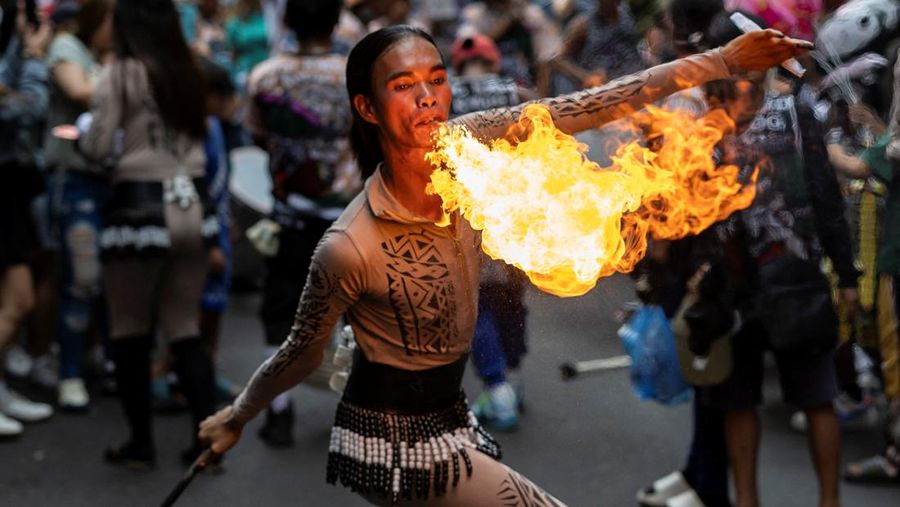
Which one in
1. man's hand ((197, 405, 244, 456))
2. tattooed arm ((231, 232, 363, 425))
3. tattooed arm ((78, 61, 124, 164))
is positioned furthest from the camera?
tattooed arm ((78, 61, 124, 164))

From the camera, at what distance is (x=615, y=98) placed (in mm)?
3572

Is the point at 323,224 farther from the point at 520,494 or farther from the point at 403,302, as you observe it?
the point at 520,494

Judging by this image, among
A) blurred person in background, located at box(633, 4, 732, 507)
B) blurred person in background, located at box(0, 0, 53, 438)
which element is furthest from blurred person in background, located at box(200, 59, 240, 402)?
blurred person in background, located at box(633, 4, 732, 507)

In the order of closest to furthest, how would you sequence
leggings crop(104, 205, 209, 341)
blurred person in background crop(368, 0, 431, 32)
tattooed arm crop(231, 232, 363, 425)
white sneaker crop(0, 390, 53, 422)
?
1. tattooed arm crop(231, 232, 363, 425)
2. leggings crop(104, 205, 209, 341)
3. white sneaker crop(0, 390, 53, 422)
4. blurred person in background crop(368, 0, 431, 32)

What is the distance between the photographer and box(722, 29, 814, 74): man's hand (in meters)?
3.35

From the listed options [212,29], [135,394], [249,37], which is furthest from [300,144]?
[212,29]

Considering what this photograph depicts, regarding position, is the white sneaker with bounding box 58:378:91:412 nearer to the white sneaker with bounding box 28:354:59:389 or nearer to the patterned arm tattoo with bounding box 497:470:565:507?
the white sneaker with bounding box 28:354:59:389

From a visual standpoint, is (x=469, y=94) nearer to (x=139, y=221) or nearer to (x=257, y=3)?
(x=139, y=221)

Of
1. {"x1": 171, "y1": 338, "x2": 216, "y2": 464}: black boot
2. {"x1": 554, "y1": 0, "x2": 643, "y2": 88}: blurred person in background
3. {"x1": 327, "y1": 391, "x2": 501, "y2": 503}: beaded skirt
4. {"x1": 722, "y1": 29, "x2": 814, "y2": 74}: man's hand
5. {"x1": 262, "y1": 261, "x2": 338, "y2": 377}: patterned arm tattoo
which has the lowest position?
{"x1": 171, "y1": 338, "x2": 216, "y2": 464}: black boot

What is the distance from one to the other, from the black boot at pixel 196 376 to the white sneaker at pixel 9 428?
3.41 feet

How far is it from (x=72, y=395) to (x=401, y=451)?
151 inches

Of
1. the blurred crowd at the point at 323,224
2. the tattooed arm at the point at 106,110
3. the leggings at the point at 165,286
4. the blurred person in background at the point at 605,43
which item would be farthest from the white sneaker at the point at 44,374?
the blurred person in background at the point at 605,43

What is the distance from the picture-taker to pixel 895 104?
4.79m

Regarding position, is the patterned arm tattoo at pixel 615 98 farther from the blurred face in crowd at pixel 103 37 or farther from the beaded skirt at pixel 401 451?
the blurred face in crowd at pixel 103 37
